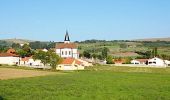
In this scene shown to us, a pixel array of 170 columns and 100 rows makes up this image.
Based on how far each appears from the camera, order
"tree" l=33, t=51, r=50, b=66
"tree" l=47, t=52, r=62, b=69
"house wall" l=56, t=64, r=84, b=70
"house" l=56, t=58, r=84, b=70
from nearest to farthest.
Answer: "tree" l=47, t=52, r=62, b=69 → "tree" l=33, t=51, r=50, b=66 → "house wall" l=56, t=64, r=84, b=70 → "house" l=56, t=58, r=84, b=70

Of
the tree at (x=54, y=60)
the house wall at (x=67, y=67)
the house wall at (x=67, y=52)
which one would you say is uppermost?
the house wall at (x=67, y=52)

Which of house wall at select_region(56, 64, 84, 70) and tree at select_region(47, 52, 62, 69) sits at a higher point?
tree at select_region(47, 52, 62, 69)

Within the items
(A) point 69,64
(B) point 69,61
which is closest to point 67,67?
(A) point 69,64

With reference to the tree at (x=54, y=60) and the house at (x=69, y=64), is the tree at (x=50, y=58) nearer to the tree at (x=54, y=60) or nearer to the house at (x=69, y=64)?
the tree at (x=54, y=60)

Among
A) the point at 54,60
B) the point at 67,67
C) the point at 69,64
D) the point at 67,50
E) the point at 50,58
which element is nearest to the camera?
the point at 54,60

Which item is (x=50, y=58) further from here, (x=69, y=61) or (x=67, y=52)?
(x=67, y=52)

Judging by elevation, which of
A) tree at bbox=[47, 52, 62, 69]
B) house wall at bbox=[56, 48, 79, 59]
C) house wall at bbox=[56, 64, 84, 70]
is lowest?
house wall at bbox=[56, 64, 84, 70]

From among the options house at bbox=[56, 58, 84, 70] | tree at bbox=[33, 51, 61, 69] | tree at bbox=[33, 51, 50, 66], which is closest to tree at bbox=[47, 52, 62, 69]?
tree at bbox=[33, 51, 61, 69]

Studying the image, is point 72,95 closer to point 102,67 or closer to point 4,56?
point 102,67

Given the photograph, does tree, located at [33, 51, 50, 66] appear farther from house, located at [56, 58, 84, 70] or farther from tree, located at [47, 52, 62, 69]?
house, located at [56, 58, 84, 70]

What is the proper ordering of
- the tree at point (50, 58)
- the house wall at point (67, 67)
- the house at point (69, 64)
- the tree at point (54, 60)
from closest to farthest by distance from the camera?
1. the tree at point (54, 60)
2. the tree at point (50, 58)
3. the house wall at point (67, 67)
4. the house at point (69, 64)

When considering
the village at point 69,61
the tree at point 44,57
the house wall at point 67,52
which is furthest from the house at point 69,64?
the house wall at point 67,52

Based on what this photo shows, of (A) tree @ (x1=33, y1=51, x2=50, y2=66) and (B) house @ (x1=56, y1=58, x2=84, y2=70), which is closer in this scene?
(A) tree @ (x1=33, y1=51, x2=50, y2=66)

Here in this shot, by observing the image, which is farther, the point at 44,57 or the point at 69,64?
the point at 69,64
